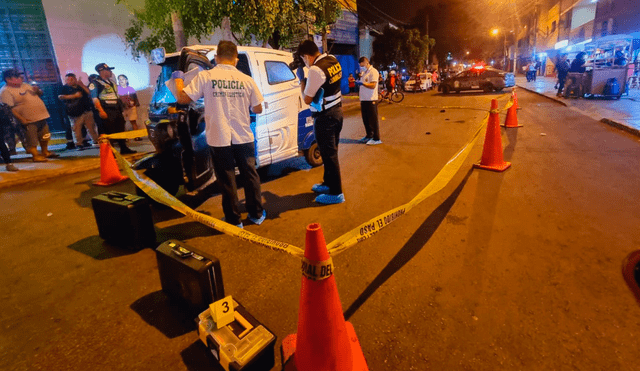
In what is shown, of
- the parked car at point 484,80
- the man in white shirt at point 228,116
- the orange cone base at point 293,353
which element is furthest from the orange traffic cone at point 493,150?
the parked car at point 484,80

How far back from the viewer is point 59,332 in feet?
8.08

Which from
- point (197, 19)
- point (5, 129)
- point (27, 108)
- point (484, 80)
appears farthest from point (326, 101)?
point (484, 80)

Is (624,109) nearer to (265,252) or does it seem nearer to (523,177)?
(523,177)

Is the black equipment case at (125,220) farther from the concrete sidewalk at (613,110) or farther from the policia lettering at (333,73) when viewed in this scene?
the concrete sidewalk at (613,110)

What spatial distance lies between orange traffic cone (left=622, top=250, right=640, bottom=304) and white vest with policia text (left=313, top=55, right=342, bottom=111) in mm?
3029

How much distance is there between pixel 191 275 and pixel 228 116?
1853mm

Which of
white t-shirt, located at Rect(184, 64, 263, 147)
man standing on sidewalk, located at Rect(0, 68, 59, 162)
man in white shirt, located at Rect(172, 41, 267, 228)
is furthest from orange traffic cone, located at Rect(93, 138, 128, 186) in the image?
white t-shirt, located at Rect(184, 64, 263, 147)

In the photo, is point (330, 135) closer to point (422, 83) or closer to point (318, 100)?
point (318, 100)

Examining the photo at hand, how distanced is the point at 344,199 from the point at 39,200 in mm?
4717

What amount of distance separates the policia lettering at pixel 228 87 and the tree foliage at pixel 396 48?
37.2m

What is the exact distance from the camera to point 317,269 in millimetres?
1761

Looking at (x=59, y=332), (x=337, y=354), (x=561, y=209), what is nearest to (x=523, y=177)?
(x=561, y=209)

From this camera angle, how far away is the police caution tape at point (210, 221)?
2.10 m

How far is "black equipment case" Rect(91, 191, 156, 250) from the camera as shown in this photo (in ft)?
11.4
